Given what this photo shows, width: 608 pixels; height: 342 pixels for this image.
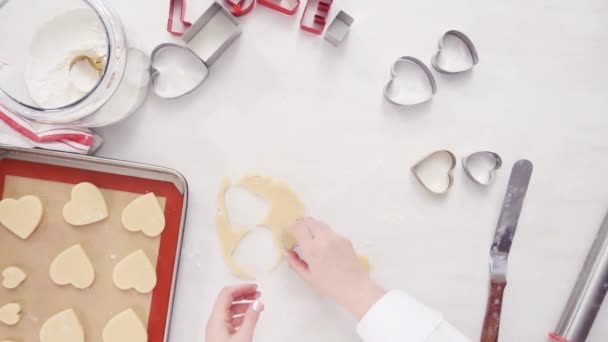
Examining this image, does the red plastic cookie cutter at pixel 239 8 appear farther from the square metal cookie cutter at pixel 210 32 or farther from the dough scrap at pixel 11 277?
the dough scrap at pixel 11 277

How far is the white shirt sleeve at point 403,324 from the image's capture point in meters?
0.66

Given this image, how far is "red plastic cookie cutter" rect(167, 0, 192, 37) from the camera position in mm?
743

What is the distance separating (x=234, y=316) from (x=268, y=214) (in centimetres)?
15

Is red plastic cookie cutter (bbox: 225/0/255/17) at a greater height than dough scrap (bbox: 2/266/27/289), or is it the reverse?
red plastic cookie cutter (bbox: 225/0/255/17)

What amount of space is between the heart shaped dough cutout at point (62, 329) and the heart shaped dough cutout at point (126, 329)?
0.04 metres

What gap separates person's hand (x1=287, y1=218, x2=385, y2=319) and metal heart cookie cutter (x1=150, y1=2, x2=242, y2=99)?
266mm

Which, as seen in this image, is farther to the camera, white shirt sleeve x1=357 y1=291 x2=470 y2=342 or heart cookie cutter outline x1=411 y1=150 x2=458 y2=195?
heart cookie cutter outline x1=411 y1=150 x2=458 y2=195

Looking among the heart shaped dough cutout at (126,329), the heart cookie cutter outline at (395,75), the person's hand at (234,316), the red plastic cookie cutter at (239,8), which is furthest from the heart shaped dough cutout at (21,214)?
the heart cookie cutter outline at (395,75)

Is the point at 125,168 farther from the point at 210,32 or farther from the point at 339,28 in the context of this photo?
the point at 339,28

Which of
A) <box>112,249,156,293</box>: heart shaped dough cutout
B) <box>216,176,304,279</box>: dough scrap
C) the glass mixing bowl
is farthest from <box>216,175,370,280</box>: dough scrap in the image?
the glass mixing bowl

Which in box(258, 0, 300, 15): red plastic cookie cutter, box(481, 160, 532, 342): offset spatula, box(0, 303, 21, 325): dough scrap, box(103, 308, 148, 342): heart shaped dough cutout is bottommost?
box(0, 303, 21, 325): dough scrap

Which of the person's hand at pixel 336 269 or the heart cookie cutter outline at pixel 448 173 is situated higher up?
the heart cookie cutter outline at pixel 448 173

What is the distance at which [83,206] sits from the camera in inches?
28.6

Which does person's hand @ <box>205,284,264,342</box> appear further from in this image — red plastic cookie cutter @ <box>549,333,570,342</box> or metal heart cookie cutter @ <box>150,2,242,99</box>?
red plastic cookie cutter @ <box>549,333,570,342</box>
